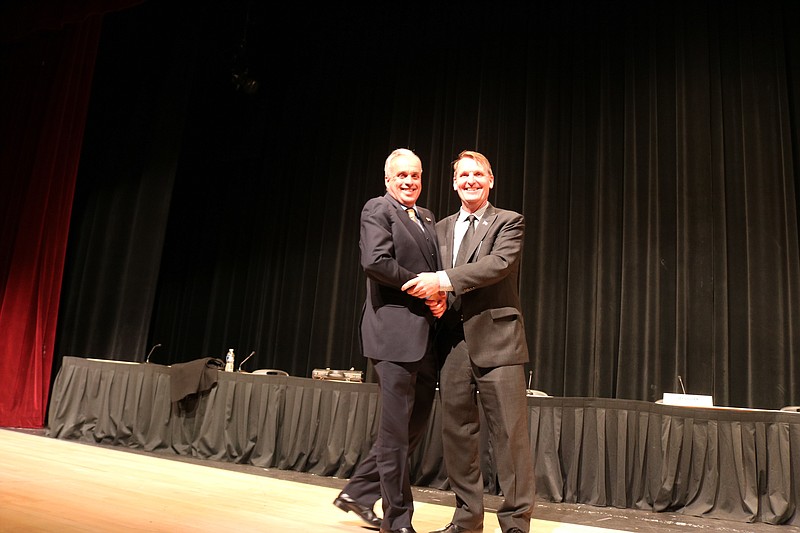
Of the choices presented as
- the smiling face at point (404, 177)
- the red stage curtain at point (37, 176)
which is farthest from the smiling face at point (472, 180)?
the red stage curtain at point (37, 176)

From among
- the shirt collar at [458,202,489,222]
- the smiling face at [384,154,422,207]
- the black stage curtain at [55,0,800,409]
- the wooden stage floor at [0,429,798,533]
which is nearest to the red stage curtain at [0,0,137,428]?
the black stage curtain at [55,0,800,409]

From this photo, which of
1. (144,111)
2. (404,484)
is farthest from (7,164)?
(404,484)

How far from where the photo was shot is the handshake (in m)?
2.16

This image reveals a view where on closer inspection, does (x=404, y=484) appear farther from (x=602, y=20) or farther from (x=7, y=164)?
(x=7, y=164)

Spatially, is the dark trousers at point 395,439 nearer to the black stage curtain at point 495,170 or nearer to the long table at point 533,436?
the long table at point 533,436

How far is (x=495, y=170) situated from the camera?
19.3ft

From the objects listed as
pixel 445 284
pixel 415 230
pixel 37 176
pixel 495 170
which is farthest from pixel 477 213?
pixel 37 176

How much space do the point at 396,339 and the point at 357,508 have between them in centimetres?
67

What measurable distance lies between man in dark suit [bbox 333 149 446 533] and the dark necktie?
93mm

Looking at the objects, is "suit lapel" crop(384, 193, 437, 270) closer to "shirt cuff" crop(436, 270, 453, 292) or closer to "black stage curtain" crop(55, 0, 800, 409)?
"shirt cuff" crop(436, 270, 453, 292)

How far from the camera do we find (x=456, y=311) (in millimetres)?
2373

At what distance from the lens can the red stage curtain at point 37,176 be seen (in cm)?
627

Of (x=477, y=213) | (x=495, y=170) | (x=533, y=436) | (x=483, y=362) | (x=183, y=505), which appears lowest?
(x=183, y=505)

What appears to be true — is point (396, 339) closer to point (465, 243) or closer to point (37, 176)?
point (465, 243)
